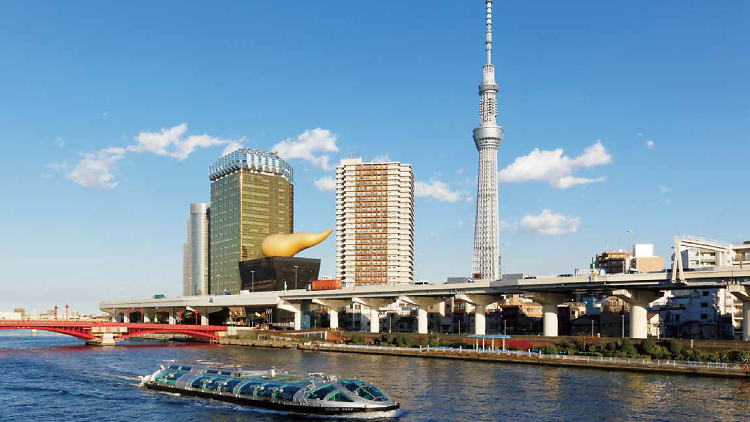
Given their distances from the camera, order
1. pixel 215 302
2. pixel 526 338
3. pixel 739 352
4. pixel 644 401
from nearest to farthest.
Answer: pixel 644 401
pixel 739 352
pixel 526 338
pixel 215 302

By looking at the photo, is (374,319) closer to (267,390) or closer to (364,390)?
(267,390)

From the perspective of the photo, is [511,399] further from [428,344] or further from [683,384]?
[428,344]

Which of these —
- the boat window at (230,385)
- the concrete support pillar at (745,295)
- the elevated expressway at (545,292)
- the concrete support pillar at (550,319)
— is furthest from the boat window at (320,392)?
the concrete support pillar at (550,319)

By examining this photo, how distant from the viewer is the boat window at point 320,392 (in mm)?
59094

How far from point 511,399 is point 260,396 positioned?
23.5 metres

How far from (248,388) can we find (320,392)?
9.73 meters

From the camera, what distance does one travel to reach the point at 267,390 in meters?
63.9

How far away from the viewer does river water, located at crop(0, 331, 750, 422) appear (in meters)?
58.9

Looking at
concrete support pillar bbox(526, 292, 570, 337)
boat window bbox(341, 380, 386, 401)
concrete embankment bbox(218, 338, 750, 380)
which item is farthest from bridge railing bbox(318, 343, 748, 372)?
boat window bbox(341, 380, 386, 401)

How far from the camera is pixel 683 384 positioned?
244 ft

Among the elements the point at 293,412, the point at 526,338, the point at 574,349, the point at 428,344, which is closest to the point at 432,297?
the point at 428,344

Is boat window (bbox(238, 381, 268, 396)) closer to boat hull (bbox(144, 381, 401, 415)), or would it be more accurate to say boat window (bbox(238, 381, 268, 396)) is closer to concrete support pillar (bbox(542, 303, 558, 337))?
boat hull (bbox(144, 381, 401, 415))

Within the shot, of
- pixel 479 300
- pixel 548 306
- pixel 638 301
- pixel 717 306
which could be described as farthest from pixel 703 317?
pixel 479 300

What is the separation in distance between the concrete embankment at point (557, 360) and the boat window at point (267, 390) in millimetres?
45086
